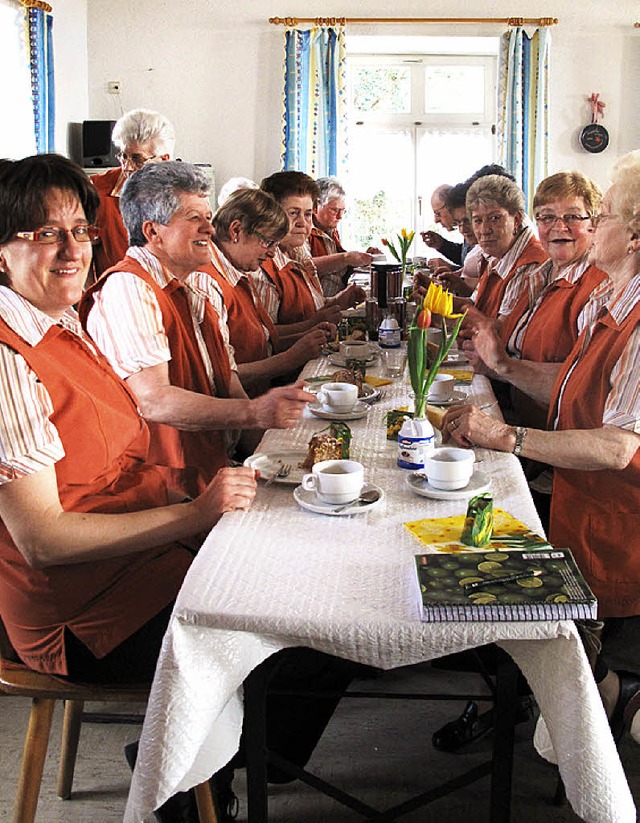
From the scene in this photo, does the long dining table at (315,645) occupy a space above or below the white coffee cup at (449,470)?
below

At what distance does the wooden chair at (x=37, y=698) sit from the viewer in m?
1.55

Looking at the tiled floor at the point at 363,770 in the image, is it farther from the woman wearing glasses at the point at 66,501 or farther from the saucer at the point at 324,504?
the saucer at the point at 324,504

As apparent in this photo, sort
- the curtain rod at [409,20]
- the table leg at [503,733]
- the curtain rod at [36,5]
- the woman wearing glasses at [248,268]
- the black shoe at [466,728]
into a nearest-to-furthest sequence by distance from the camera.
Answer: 1. the table leg at [503,733]
2. the black shoe at [466,728]
3. the woman wearing glasses at [248,268]
4. the curtain rod at [36,5]
5. the curtain rod at [409,20]

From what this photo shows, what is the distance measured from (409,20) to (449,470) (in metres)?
5.94

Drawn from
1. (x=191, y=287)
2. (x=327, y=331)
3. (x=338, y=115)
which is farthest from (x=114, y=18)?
(x=191, y=287)

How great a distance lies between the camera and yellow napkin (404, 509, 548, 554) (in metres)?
1.40

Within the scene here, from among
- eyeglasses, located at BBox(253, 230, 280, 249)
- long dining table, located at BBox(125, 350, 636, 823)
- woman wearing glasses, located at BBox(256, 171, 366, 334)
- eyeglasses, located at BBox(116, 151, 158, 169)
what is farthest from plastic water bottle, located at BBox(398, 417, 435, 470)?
eyeglasses, located at BBox(116, 151, 158, 169)

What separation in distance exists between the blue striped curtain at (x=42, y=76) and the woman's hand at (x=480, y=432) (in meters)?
4.40

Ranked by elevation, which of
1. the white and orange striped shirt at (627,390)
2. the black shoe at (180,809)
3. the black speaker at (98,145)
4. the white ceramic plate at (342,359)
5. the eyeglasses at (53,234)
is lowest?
the black shoe at (180,809)

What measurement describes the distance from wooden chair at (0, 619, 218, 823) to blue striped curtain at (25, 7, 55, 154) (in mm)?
4556

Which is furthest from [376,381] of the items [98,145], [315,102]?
[315,102]

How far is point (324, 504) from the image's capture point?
61.4 inches

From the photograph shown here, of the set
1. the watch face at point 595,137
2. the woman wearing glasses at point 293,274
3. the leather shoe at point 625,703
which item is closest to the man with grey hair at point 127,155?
the woman wearing glasses at point 293,274

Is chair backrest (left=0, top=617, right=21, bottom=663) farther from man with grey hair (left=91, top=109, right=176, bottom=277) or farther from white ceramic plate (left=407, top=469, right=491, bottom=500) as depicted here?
man with grey hair (left=91, top=109, right=176, bottom=277)
